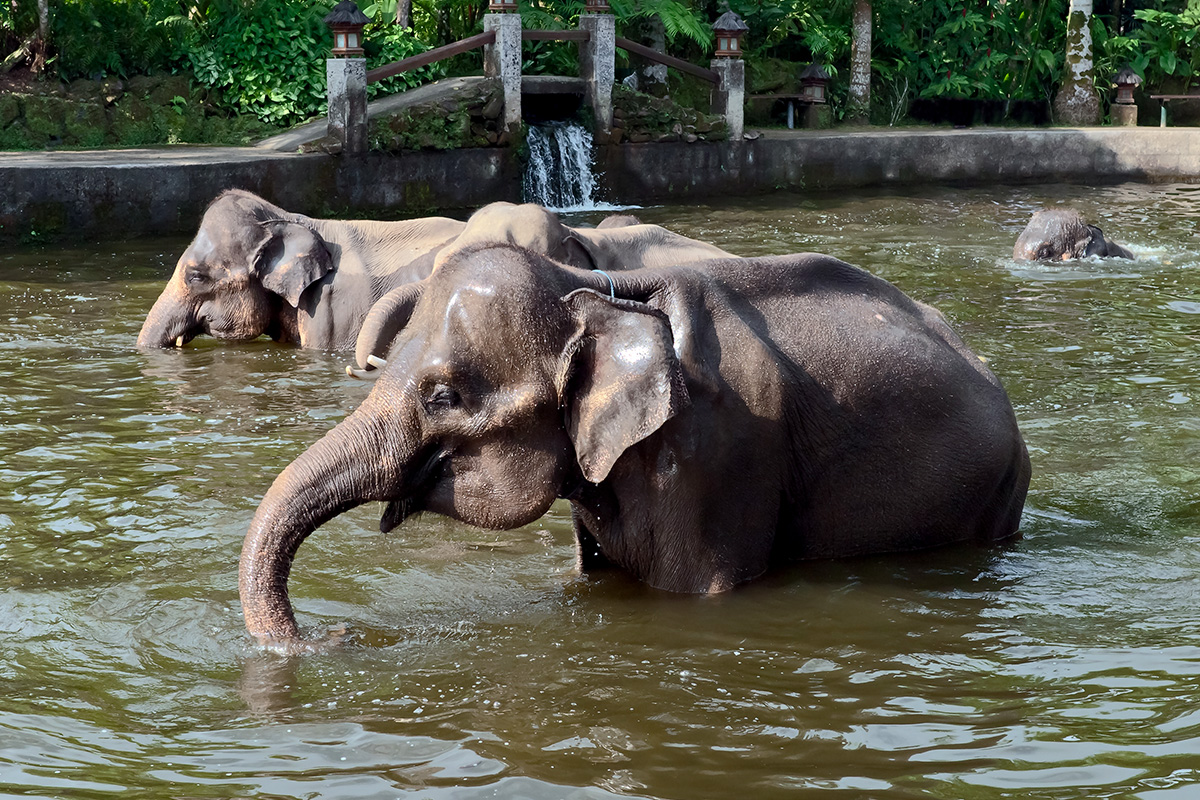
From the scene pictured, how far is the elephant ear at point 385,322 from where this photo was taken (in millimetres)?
7098

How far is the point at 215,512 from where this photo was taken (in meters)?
5.72

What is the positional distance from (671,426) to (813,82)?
17.7 metres

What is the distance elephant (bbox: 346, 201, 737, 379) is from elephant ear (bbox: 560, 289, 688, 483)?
2.88 m

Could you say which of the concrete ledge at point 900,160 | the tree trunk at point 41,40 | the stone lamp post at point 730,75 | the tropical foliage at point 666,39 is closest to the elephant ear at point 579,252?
the concrete ledge at point 900,160

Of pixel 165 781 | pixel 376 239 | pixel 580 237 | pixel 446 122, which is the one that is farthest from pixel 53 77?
pixel 165 781

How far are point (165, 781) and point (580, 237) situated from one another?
4.72 m

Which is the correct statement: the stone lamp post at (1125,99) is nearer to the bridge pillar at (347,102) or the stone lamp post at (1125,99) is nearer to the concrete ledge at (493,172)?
the concrete ledge at (493,172)

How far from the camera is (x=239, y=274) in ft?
29.1

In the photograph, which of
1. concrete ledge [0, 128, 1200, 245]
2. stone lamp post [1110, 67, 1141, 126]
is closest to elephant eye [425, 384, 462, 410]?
concrete ledge [0, 128, 1200, 245]

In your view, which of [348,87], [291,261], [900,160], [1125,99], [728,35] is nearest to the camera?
[291,261]

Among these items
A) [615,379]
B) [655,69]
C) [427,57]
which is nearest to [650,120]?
[655,69]

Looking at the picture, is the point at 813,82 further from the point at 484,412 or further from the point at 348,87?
the point at 484,412

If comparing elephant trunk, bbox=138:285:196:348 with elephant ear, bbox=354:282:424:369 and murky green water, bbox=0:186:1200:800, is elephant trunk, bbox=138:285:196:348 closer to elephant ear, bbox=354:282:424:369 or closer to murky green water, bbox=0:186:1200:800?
murky green water, bbox=0:186:1200:800

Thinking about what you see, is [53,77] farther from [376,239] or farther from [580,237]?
[580,237]
